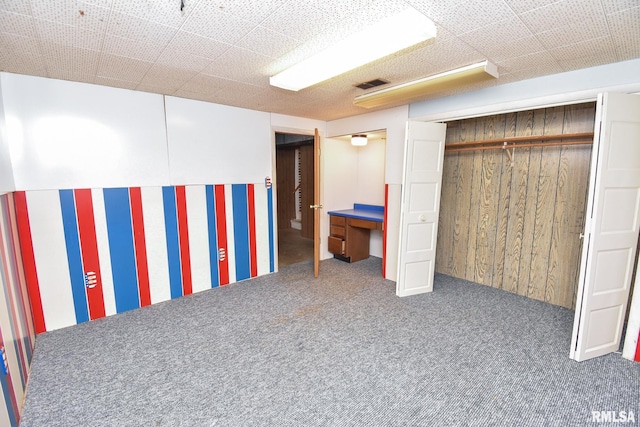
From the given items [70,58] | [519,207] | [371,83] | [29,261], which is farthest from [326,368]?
[70,58]

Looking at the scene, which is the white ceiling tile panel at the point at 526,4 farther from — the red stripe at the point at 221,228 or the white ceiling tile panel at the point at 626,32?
the red stripe at the point at 221,228

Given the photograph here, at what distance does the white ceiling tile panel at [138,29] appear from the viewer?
5.20ft

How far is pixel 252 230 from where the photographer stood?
3955 millimetres

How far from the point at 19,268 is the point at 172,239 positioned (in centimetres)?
124

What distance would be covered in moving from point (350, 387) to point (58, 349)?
2391 millimetres

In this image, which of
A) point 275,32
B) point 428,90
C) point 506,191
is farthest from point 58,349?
point 506,191

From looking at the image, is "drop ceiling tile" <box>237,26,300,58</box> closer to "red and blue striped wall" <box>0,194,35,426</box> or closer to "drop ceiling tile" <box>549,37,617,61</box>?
"drop ceiling tile" <box>549,37,617,61</box>

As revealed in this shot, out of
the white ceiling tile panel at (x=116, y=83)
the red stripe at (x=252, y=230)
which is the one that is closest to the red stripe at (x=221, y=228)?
the red stripe at (x=252, y=230)

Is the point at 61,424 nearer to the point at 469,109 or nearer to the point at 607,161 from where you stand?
the point at 607,161

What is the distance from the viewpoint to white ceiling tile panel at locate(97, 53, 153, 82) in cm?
214

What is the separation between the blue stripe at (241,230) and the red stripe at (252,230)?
0.04m

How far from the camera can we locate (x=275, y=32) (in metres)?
1.74

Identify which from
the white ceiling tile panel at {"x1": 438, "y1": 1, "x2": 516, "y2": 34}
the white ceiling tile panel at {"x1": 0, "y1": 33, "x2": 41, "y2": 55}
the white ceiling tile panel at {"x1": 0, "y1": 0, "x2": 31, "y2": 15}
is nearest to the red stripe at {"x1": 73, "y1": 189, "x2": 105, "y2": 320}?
the white ceiling tile panel at {"x1": 0, "y1": 33, "x2": 41, "y2": 55}

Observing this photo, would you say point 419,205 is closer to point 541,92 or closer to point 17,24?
point 541,92
